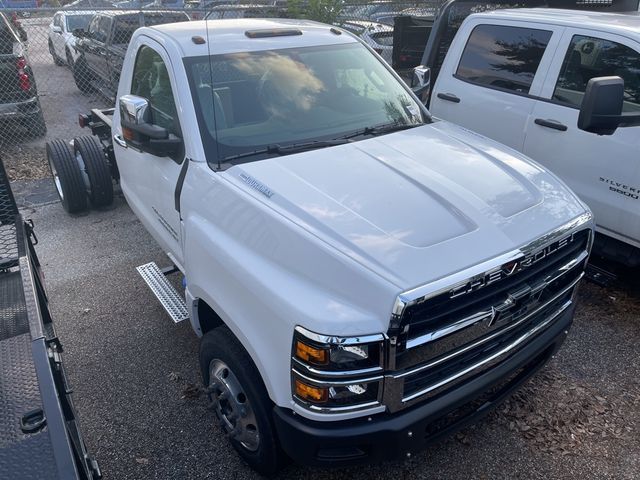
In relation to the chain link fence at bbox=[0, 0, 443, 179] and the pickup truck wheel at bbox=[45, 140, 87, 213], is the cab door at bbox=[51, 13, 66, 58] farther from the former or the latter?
the pickup truck wheel at bbox=[45, 140, 87, 213]

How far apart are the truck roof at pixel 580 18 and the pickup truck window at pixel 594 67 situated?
0.10 m

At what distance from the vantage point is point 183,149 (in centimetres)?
297

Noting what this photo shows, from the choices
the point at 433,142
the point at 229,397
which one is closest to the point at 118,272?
the point at 229,397

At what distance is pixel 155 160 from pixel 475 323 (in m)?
2.25

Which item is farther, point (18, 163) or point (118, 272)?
point (18, 163)

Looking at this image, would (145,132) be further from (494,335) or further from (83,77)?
(83,77)

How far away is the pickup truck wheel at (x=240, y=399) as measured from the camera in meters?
2.39

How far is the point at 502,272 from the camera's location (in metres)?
2.17

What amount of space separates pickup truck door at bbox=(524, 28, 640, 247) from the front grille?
58.8 inches

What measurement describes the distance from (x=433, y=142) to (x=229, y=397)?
189 centimetres

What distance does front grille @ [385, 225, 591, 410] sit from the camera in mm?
2051

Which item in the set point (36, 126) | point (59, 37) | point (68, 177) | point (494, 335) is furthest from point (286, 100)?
point (59, 37)

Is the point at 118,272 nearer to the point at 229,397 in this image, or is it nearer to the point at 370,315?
the point at 229,397

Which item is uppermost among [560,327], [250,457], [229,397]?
[560,327]
